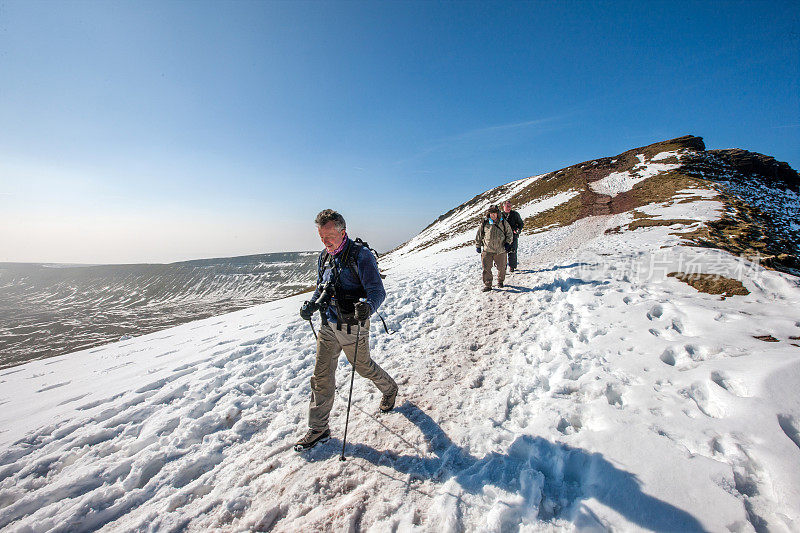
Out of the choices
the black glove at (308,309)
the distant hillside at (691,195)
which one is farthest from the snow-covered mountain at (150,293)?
the black glove at (308,309)

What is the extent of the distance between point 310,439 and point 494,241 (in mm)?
8079

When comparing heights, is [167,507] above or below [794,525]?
below

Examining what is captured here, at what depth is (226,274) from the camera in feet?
579

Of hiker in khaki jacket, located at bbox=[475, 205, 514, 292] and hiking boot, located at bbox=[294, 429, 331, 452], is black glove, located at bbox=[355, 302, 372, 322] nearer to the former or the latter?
hiking boot, located at bbox=[294, 429, 331, 452]

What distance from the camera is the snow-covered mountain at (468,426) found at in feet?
9.19

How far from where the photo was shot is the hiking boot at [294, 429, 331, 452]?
3980 millimetres

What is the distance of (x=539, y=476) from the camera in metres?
3.09

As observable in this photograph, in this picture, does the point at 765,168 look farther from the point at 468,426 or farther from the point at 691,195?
the point at 468,426

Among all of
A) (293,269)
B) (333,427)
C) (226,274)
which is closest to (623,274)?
(333,427)

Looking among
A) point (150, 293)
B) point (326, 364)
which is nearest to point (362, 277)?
point (326, 364)

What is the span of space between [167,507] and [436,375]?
13.6 feet

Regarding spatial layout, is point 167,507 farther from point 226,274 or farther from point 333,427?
point 226,274

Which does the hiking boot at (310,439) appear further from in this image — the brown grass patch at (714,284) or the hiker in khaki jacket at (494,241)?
the brown grass patch at (714,284)

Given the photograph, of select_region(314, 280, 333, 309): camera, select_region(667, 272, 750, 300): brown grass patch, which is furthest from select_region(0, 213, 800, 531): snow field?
select_region(314, 280, 333, 309): camera
